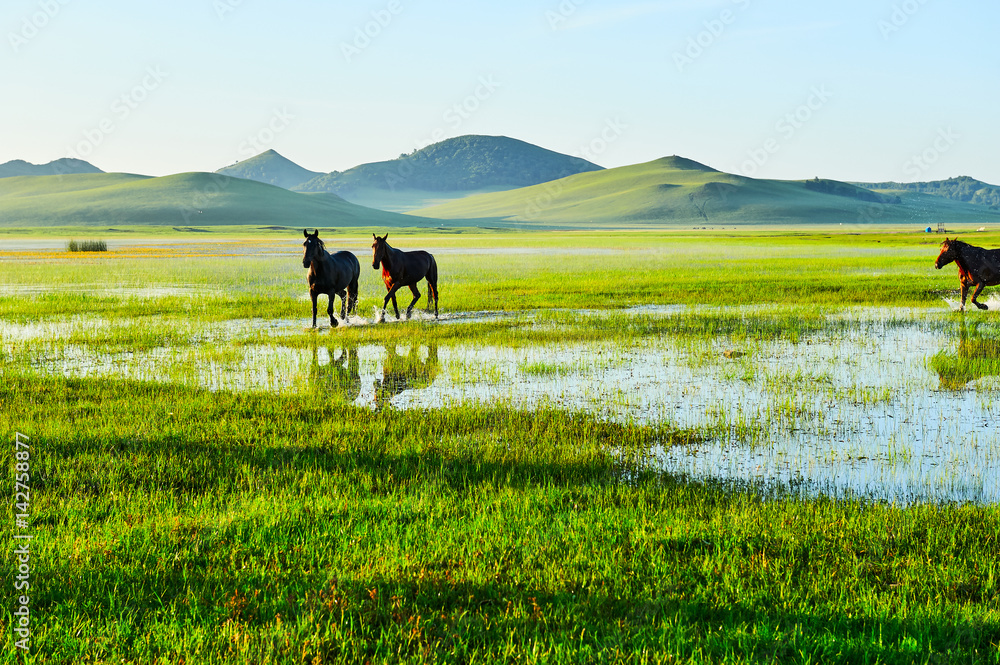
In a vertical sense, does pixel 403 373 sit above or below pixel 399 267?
below

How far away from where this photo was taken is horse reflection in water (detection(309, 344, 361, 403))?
Result: 11820 mm

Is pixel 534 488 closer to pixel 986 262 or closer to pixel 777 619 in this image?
pixel 777 619

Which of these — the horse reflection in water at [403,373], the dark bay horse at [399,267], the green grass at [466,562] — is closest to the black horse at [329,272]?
the dark bay horse at [399,267]

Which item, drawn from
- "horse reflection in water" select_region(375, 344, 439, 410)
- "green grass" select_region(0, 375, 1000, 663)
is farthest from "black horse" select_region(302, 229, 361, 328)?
"green grass" select_region(0, 375, 1000, 663)

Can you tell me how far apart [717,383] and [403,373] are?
16.9 ft

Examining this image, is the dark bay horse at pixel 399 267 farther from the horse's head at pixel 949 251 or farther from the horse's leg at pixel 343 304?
the horse's head at pixel 949 251

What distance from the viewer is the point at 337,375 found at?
13289mm

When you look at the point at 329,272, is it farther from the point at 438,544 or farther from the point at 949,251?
the point at 949,251

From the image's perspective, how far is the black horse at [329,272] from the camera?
62.1 ft

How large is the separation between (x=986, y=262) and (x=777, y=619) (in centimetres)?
2076

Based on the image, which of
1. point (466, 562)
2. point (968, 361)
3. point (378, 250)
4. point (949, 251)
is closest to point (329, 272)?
point (378, 250)

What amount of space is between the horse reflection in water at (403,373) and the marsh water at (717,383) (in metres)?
0.04

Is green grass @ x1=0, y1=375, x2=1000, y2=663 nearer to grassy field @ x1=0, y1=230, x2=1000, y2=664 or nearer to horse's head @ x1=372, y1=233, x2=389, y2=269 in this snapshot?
grassy field @ x1=0, y1=230, x2=1000, y2=664

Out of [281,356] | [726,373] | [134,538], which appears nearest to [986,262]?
[726,373]
